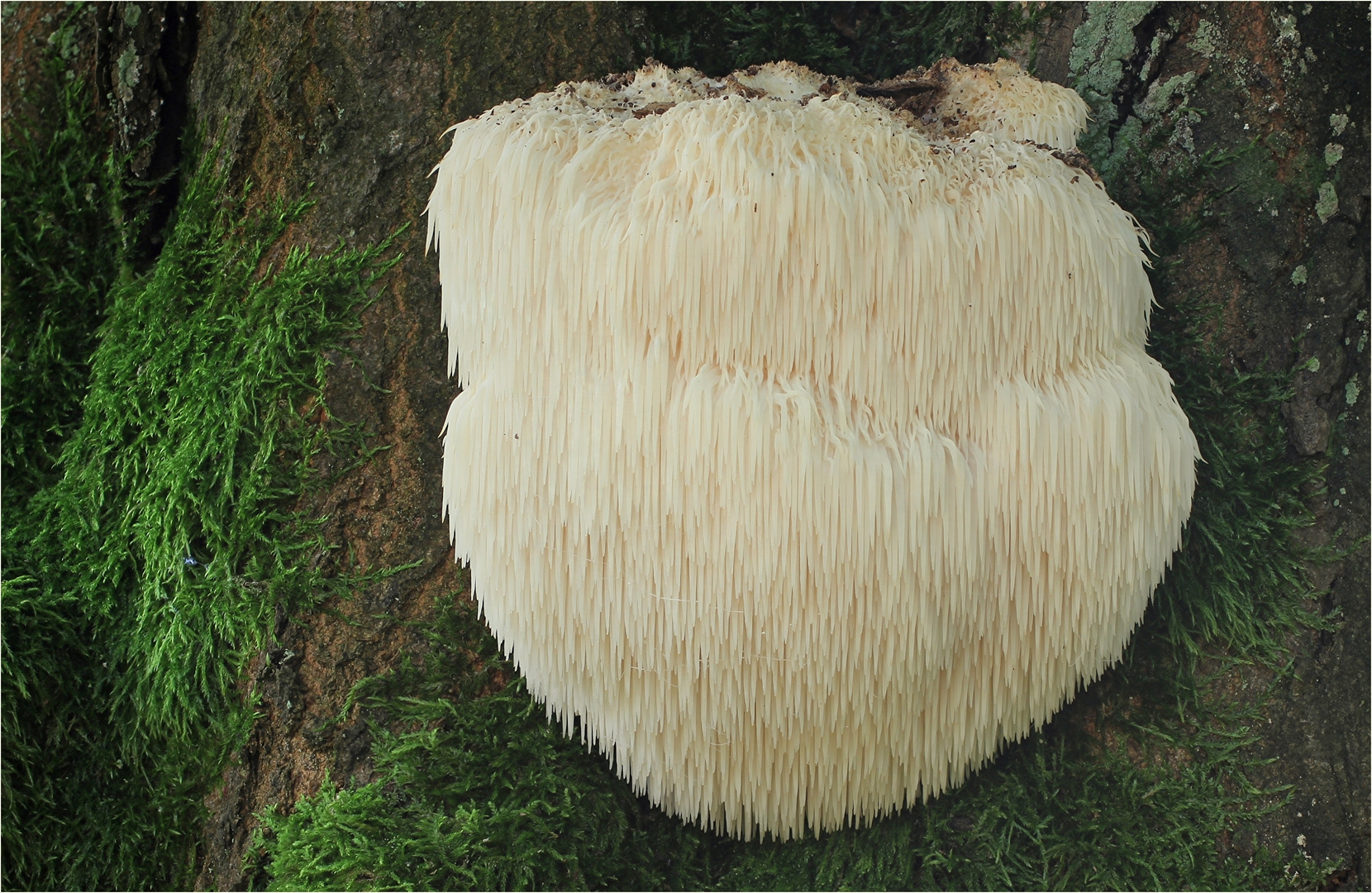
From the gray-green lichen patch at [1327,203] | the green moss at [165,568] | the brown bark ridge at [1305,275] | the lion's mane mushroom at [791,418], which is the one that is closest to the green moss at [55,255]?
the green moss at [165,568]

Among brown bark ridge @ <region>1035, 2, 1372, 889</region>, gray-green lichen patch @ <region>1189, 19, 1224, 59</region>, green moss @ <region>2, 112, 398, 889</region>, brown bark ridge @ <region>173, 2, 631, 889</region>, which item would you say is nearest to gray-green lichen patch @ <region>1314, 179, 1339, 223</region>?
brown bark ridge @ <region>1035, 2, 1372, 889</region>

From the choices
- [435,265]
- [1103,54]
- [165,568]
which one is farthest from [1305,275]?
[165,568]

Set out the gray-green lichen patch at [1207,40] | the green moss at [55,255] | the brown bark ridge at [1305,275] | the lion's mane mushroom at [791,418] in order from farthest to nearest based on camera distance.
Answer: the green moss at [55,255]
the gray-green lichen patch at [1207,40]
the brown bark ridge at [1305,275]
the lion's mane mushroom at [791,418]

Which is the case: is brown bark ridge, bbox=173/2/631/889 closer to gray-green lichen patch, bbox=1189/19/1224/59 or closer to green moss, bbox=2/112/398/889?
green moss, bbox=2/112/398/889

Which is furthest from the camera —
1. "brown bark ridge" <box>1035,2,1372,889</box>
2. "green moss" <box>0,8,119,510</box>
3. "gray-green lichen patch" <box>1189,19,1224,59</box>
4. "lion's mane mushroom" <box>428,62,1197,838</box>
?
"green moss" <box>0,8,119,510</box>

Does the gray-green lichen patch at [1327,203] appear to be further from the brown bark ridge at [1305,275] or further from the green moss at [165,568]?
the green moss at [165,568]

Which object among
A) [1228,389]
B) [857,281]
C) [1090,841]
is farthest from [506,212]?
[1090,841]
